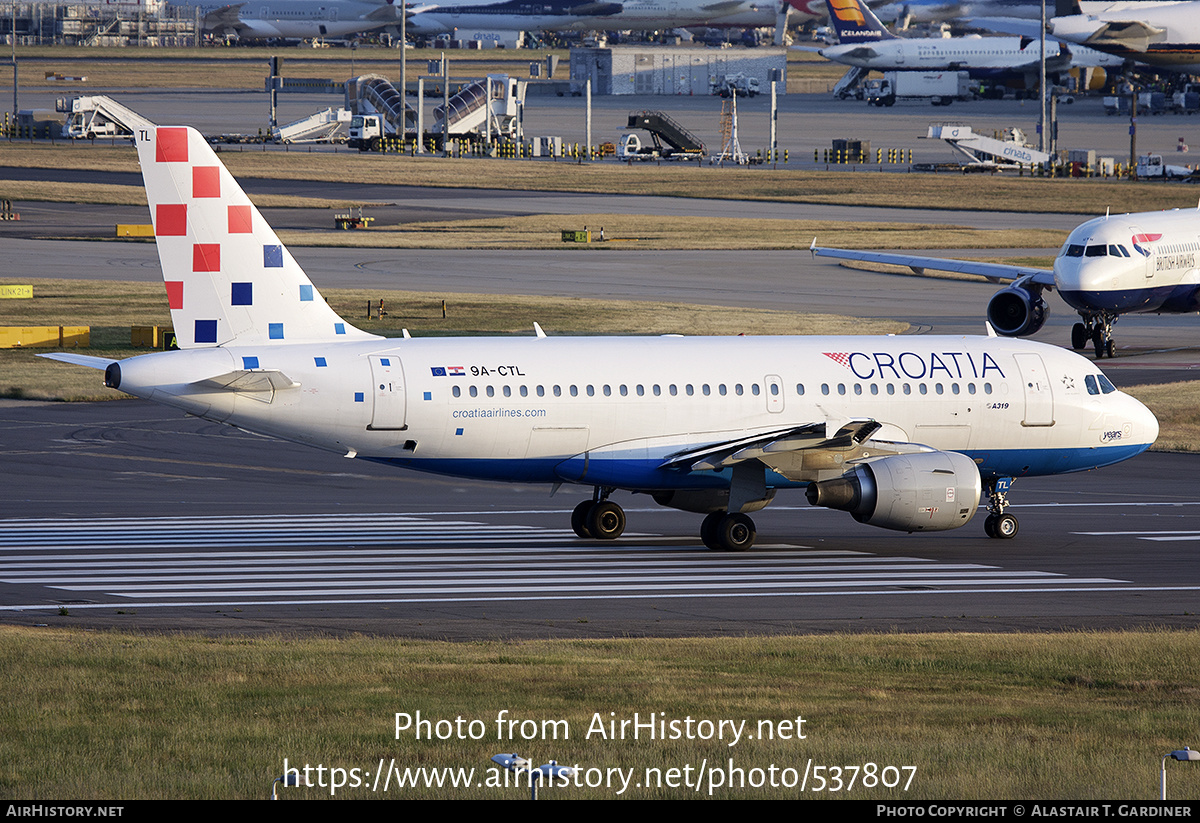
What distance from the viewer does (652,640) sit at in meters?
23.1

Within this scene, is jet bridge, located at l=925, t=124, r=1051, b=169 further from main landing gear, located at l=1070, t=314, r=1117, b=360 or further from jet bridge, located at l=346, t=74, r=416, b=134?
main landing gear, located at l=1070, t=314, r=1117, b=360

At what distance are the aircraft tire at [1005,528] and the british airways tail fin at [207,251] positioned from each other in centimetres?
1544

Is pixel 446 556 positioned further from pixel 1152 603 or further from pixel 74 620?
pixel 1152 603

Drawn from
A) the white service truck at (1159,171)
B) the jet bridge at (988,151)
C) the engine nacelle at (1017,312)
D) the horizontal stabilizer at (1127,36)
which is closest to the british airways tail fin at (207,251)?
the engine nacelle at (1017,312)

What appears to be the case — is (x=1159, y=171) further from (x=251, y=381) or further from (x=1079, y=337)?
(x=251, y=381)

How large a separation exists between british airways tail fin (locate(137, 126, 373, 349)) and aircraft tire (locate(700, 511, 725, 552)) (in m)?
9.09

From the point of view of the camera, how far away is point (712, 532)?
31.8 meters

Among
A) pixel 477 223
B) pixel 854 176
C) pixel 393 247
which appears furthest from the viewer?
pixel 854 176

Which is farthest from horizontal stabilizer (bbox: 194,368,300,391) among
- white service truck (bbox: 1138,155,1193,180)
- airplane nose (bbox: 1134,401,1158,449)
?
white service truck (bbox: 1138,155,1193,180)

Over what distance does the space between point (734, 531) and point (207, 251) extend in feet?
38.7

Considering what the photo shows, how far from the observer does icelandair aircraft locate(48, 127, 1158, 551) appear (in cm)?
2945

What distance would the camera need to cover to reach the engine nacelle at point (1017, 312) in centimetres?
6041

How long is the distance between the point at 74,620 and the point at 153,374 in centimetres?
585

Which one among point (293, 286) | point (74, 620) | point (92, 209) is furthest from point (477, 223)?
point (74, 620)
